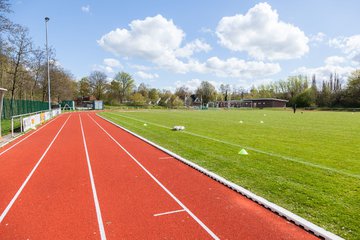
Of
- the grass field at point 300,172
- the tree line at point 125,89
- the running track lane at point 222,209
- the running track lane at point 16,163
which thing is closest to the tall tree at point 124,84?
the tree line at point 125,89

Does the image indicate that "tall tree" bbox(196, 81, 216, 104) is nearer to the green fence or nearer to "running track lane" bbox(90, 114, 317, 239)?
the green fence

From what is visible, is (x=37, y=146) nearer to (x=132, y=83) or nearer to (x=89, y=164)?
(x=89, y=164)

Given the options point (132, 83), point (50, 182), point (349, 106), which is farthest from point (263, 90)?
point (50, 182)

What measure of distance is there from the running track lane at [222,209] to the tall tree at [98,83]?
93768 mm

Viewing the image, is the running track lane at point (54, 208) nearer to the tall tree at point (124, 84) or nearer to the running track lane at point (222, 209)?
the running track lane at point (222, 209)

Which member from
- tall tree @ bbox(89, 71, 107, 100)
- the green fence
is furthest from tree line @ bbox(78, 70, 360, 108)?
the green fence

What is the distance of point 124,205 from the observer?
5129mm

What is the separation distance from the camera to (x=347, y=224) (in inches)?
161

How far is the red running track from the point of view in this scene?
410cm

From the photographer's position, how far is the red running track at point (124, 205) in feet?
13.4

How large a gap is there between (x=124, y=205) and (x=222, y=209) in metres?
2.05

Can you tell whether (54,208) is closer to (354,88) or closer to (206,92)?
(354,88)

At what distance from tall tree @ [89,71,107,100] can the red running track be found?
300ft

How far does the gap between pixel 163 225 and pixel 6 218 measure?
305cm
